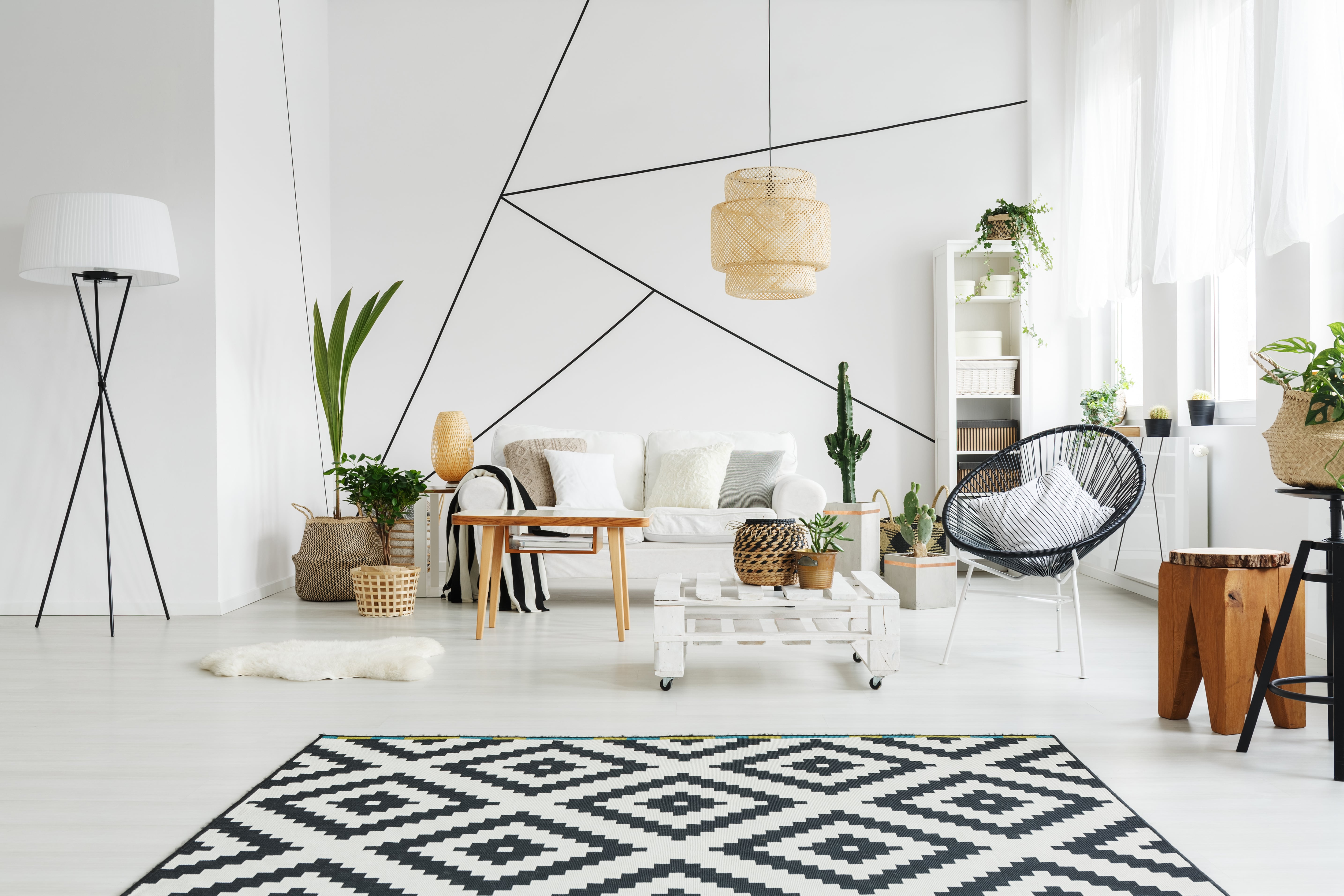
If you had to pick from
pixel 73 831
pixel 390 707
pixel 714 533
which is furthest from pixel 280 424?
pixel 73 831

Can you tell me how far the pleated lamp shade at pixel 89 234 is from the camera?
3.82 meters

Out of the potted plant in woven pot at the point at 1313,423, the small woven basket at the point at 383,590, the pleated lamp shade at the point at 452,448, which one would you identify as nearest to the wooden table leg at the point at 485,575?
the small woven basket at the point at 383,590

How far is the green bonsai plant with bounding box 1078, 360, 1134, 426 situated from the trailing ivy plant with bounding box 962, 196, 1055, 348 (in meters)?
0.51

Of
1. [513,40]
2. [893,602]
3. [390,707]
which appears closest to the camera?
[390,707]

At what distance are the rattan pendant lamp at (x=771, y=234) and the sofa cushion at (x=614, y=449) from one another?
128cm

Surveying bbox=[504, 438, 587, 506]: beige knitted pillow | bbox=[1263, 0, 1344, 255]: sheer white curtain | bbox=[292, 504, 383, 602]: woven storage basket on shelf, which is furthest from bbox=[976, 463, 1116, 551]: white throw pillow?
bbox=[292, 504, 383, 602]: woven storage basket on shelf

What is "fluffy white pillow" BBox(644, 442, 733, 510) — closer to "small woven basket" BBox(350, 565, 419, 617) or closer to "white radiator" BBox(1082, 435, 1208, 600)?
"small woven basket" BBox(350, 565, 419, 617)

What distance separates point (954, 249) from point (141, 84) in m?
4.26

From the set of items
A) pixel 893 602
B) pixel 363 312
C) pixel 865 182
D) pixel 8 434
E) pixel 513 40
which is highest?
pixel 513 40

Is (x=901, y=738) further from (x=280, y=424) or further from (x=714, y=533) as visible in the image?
(x=280, y=424)

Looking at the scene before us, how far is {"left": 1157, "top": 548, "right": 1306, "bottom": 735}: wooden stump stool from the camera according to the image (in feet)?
7.74

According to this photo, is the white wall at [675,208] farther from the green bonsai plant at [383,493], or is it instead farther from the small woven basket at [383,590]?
the small woven basket at [383,590]

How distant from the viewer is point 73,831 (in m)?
1.83

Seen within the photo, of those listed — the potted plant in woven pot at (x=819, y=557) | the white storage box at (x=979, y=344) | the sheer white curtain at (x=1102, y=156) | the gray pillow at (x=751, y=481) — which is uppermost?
the sheer white curtain at (x=1102, y=156)
